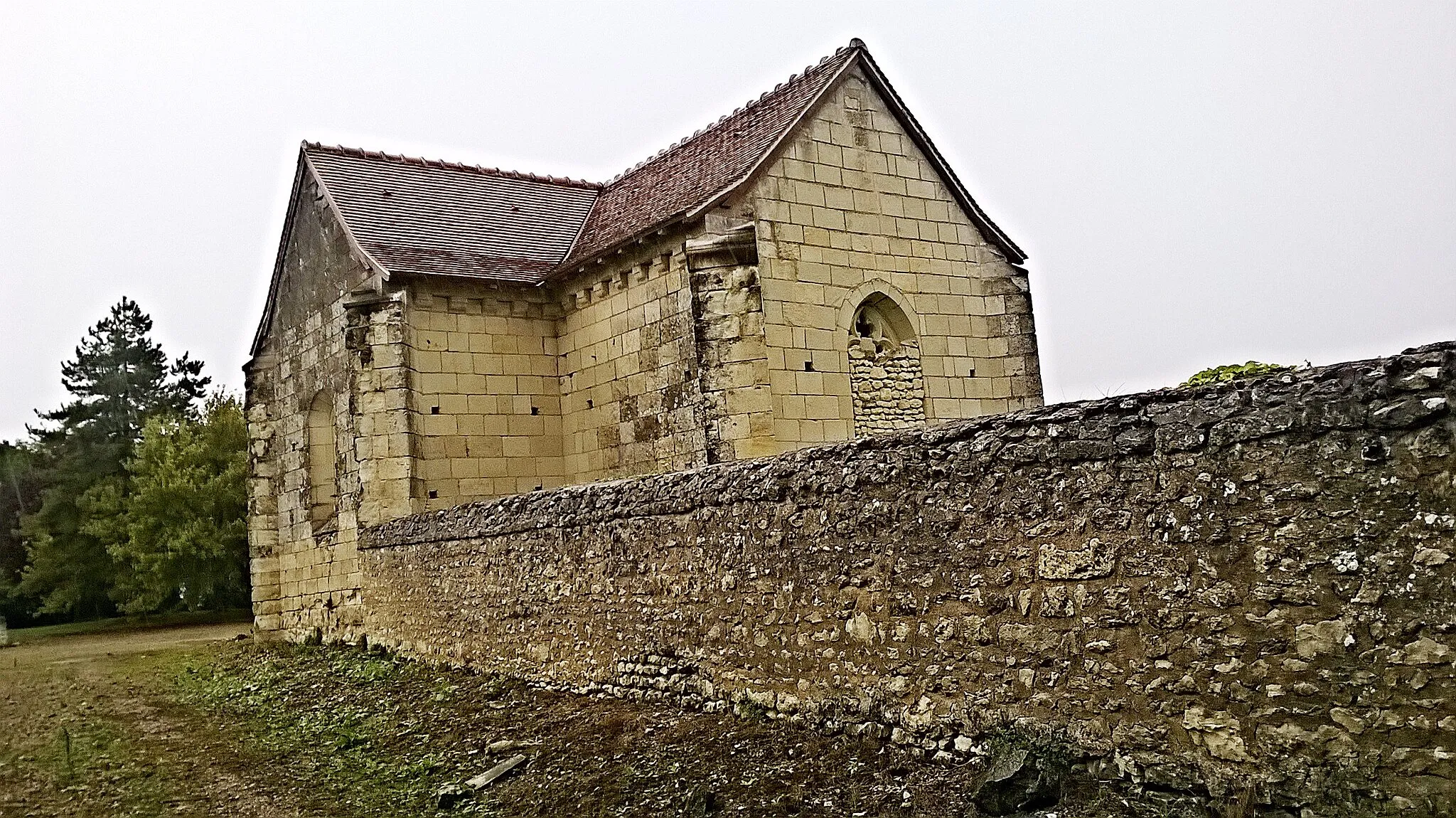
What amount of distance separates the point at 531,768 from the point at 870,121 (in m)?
9.40

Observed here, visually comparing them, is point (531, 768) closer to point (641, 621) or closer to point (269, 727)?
point (641, 621)

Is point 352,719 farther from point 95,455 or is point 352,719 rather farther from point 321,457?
point 95,455

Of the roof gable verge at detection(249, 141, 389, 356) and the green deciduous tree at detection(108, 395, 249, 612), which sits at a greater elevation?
the roof gable verge at detection(249, 141, 389, 356)

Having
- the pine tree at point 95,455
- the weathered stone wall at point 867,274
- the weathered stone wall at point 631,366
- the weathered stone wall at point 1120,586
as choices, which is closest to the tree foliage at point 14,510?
the pine tree at point 95,455

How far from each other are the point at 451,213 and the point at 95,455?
23281mm

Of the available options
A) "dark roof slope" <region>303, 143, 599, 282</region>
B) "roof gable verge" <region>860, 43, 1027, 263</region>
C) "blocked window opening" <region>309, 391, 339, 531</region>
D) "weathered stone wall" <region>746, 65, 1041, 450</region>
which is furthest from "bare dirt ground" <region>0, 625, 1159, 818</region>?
"roof gable verge" <region>860, 43, 1027, 263</region>

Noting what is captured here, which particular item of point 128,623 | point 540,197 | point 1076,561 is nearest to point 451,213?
point 540,197

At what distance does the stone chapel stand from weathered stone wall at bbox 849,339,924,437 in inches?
1.1

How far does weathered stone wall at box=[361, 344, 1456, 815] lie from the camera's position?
14.8ft

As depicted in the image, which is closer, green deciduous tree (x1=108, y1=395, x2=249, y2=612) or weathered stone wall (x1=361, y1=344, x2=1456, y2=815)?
weathered stone wall (x1=361, y1=344, x2=1456, y2=815)

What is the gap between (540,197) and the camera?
1830 centimetres

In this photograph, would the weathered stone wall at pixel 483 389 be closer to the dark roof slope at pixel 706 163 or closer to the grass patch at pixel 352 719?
the dark roof slope at pixel 706 163

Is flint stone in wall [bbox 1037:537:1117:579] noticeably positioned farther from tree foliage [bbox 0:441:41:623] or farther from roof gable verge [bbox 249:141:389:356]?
tree foliage [bbox 0:441:41:623]

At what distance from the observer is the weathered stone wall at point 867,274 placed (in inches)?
520
